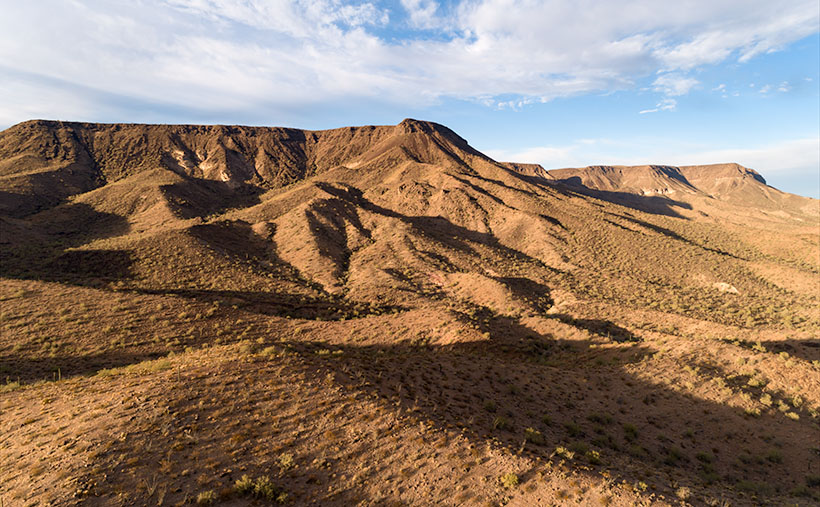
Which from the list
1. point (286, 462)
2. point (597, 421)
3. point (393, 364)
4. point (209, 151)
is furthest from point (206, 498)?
point (209, 151)

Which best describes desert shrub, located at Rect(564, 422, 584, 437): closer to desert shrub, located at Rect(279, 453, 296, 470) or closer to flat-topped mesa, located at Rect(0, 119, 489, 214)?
desert shrub, located at Rect(279, 453, 296, 470)

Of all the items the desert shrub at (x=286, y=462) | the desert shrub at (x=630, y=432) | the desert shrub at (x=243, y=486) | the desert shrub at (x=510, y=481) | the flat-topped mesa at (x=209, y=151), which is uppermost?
the flat-topped mesa at (x=209, y=151)

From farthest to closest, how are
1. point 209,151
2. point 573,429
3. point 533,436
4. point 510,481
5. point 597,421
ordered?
point 209,151 < point 597,421 < point 573,429 < point 533,436 < point 510,481

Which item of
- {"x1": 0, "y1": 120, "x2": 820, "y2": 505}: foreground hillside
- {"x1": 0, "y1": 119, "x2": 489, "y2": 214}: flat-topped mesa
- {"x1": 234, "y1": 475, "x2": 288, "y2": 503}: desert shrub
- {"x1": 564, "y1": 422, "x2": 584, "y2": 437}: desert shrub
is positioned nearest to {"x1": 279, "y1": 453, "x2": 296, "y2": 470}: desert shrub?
{"x1": 0, "y1": 120, "x2": 820, "y2": 505}: foreground hillside

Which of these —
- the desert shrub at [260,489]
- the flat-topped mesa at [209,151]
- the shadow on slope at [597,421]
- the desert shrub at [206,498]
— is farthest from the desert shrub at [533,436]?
the flat-topped mesa at [209,151]

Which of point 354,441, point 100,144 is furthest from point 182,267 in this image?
point 100,144

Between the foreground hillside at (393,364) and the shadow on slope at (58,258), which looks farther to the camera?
the shadow on slope at (58,258)

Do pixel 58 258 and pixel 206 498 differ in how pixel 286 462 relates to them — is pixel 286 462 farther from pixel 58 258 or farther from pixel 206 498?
pixel 58 258

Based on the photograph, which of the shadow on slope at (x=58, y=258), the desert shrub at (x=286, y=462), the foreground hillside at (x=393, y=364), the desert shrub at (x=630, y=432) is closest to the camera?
the desert shrub at (x=286, y=462)

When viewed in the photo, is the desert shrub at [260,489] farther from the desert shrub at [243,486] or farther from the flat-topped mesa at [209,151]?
the flat-topped mesa at [209,151]
